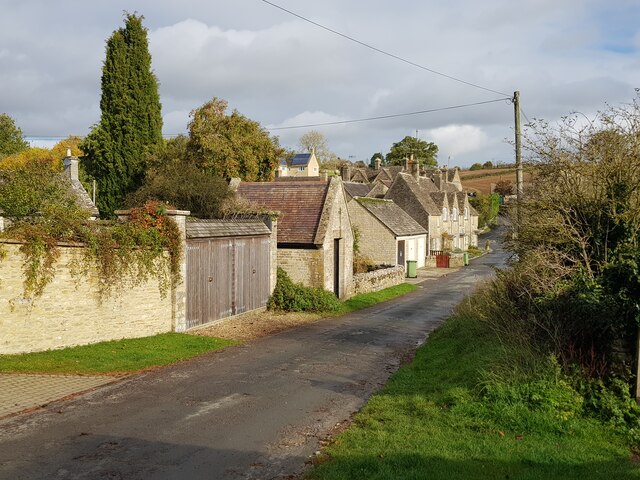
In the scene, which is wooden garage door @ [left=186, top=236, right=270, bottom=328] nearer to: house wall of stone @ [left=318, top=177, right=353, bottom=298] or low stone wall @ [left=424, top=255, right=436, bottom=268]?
house wall of stone @ [left=318, top=177, right=353, bottom=298]

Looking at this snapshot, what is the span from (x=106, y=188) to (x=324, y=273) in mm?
16510

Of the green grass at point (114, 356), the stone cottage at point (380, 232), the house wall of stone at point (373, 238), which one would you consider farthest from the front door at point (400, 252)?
the green grass at point (114, 356)

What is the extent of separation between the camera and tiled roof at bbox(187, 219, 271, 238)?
58.4ft

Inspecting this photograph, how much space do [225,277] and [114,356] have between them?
6468 millimetres

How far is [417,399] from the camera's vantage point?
395 inches

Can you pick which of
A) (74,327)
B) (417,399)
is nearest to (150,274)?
(74,327)

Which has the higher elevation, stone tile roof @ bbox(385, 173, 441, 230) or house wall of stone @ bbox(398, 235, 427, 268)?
stone tile roof @ bbox(385, 173, 441, 230)

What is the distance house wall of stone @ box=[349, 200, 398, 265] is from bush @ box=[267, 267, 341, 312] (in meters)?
17.8

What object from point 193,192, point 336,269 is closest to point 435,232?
point 336,269

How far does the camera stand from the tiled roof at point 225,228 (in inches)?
701

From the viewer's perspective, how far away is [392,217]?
143 feet

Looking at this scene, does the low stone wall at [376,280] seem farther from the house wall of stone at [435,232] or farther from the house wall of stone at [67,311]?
the house wall of stone at [435,232]

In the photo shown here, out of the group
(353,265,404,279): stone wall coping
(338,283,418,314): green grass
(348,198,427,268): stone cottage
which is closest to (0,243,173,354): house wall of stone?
(338,283,418,314): green grass

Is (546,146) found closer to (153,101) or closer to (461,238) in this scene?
(153,101)
